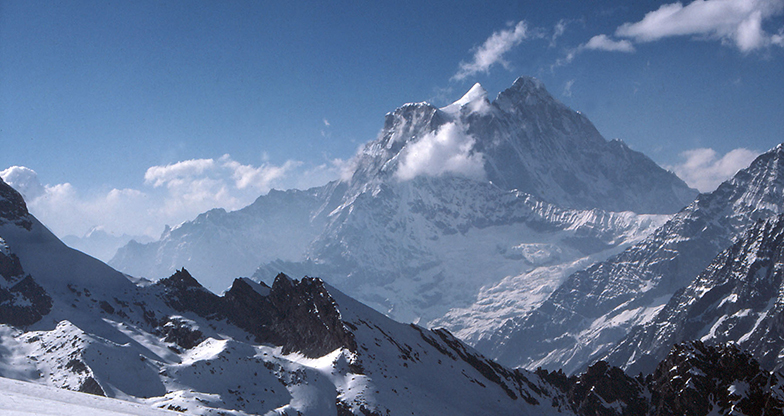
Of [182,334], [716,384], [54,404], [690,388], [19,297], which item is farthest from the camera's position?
[182,334]

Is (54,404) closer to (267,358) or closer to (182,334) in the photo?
(267,358)

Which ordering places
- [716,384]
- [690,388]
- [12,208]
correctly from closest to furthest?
[716,384] → [690,388] → [12,208]

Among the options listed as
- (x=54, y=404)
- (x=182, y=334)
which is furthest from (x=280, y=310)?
(x=54, y=404)

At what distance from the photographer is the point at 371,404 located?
349ft

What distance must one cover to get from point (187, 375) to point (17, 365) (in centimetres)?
3407

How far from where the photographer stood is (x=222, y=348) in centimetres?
12681

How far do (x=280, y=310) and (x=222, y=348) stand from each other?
36.2 metres

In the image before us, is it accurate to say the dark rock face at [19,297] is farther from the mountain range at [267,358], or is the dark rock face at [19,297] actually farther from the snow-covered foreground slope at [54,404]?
the snow-covered foreground slope at [54,404]

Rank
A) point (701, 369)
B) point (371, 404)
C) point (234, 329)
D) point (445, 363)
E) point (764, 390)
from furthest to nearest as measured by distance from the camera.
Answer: point (234, 329) → point (445, 363) → point (701, 369) → point (764, 390) → point (371, 404)

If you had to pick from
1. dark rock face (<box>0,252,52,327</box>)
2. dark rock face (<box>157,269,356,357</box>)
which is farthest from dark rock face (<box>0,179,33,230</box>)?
dark rock face (<box>157,269,356,357</box>)

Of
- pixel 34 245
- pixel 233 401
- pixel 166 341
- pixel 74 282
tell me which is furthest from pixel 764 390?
pixel 34 245

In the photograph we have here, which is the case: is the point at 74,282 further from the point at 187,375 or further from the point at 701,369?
the point at 701,369

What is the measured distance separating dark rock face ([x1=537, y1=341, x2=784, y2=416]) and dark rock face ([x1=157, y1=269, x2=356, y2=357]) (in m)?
70.1

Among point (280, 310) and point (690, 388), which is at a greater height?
point (280, 310)
